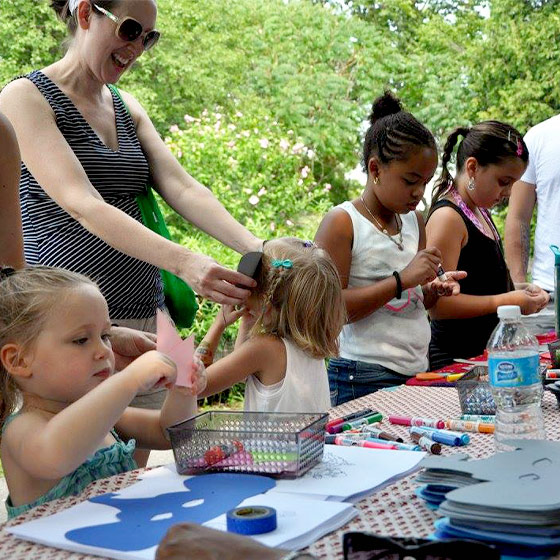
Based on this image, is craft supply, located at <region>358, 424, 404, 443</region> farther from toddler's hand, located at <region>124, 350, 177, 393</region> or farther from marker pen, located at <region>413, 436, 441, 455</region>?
toddler's hand, located at <region>124, 350, 177, 393</region>

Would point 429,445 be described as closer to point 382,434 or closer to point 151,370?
point 382,434

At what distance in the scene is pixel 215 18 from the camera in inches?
302

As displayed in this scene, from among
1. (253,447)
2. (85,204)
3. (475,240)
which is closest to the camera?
(253,447)

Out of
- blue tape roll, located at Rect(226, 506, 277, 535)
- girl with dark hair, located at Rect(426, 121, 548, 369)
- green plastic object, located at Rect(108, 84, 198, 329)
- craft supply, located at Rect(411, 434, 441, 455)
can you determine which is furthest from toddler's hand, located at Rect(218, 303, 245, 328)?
blue tape roll, located at Rect(226, 506, 277, 535)

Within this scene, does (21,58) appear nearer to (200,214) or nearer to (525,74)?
(525,74)

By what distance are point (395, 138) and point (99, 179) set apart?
95 cm

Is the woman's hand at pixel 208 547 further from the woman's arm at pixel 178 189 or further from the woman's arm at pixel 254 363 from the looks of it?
the woman's arm at pixel 178 189

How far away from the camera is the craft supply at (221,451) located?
148cm

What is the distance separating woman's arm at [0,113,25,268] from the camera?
191 cm

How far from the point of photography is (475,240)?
3.23 metres

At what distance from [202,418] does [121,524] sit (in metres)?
0.33

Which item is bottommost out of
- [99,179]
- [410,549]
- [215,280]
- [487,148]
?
[410,549]

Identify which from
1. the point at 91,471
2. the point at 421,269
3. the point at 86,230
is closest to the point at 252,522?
the point at 91,471

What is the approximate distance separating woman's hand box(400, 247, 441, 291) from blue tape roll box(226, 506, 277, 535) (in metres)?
1.49
